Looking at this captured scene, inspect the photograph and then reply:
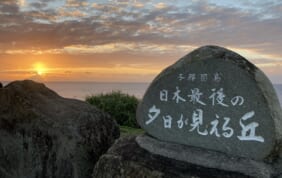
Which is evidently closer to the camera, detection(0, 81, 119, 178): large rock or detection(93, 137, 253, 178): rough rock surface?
detection(93, 137, 253, 178): rough rock surface

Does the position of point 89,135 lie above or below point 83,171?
above

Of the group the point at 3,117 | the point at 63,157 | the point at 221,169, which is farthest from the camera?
the point at 3,117

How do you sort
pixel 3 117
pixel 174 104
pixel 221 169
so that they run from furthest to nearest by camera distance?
pixel 3 117 → pixel 174 104 → pixel 221 169

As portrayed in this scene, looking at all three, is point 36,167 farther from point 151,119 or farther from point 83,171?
point 151,119

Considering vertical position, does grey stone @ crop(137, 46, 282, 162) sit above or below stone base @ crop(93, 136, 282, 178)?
above

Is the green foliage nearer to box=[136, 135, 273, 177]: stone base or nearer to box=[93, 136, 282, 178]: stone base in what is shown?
box=[93, 136, 282, 178]: stone base

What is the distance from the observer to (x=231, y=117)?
158 inches

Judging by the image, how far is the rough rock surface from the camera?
12.5 ft

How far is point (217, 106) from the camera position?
13.4 feet

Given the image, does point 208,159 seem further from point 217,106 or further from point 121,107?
point 121,107

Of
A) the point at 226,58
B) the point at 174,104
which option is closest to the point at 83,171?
the point at 174,104

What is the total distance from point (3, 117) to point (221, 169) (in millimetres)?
3313

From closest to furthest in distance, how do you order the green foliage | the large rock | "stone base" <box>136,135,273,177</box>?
"stone base" <box>136,135,273,177</box> → the large rock → the green foliage

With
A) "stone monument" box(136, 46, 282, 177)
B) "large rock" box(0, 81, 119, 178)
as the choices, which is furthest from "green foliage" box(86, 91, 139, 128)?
"stone monument" box(136, 46, 282, 177)
